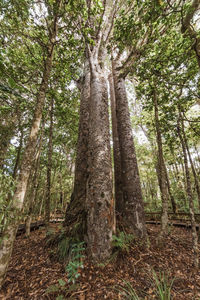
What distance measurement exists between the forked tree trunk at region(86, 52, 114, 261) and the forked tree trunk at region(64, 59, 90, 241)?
20.2 inches

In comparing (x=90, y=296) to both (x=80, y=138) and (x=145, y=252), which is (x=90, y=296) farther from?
(x=80, y=138)

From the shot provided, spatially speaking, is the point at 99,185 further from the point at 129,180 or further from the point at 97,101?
the point at 97,101

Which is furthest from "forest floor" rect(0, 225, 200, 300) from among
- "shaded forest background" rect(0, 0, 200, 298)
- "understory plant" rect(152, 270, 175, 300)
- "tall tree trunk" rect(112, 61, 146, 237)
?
"tall tree trunk" rect(112, 61, 146, 237)

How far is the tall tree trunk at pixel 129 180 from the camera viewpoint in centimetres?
365

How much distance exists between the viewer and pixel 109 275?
2281 millimetres

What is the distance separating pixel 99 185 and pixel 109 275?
1622 millimetres

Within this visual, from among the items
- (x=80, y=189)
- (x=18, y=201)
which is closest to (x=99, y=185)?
(x=80, y=189)

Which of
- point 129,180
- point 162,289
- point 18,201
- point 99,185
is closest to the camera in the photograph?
point 162,289

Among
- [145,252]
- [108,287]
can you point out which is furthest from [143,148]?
[108,287]

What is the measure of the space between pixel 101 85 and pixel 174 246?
5341mm

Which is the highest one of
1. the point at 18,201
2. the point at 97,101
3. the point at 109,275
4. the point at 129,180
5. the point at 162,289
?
the point at 97,101

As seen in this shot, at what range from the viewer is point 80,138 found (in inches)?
188

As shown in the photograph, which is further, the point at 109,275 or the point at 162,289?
the point at 109,275

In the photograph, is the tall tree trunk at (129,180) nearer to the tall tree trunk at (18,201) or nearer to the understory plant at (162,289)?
the understory plant at (162,289)
